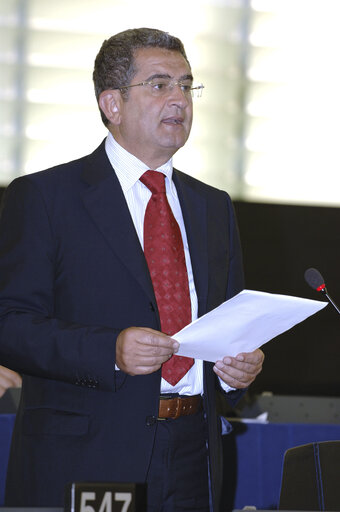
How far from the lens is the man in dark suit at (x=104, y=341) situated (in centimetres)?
164

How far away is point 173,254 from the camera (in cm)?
185

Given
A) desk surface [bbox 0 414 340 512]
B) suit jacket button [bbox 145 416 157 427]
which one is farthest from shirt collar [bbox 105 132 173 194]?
desk surface [bbox 0 414 340 512]

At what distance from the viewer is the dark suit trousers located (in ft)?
5.63

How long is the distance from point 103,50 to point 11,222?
1.89 feet

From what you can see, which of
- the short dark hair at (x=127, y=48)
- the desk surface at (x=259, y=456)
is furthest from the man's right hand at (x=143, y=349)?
the desk surface at (x=259, y=456)

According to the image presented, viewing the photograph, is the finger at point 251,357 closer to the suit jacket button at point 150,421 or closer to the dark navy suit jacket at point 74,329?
the dark navy suit jacket at point 74,329

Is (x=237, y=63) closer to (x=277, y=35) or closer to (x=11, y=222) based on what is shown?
(x=277, y=35)

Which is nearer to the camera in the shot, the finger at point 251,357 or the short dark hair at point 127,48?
the finger at point 251,357

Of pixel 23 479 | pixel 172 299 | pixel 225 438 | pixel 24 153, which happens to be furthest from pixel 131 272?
pixel 24 153

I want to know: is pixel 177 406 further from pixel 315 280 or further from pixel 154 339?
pixel 315 280

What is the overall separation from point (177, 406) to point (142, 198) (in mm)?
521

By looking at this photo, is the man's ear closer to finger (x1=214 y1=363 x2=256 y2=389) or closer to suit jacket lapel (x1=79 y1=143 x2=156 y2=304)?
suit jacket lapel (x1=79 y1=143 x2=156 y2=304)

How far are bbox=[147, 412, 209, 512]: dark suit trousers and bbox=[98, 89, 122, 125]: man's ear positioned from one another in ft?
2.60

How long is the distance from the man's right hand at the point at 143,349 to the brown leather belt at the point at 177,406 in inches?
7.1
